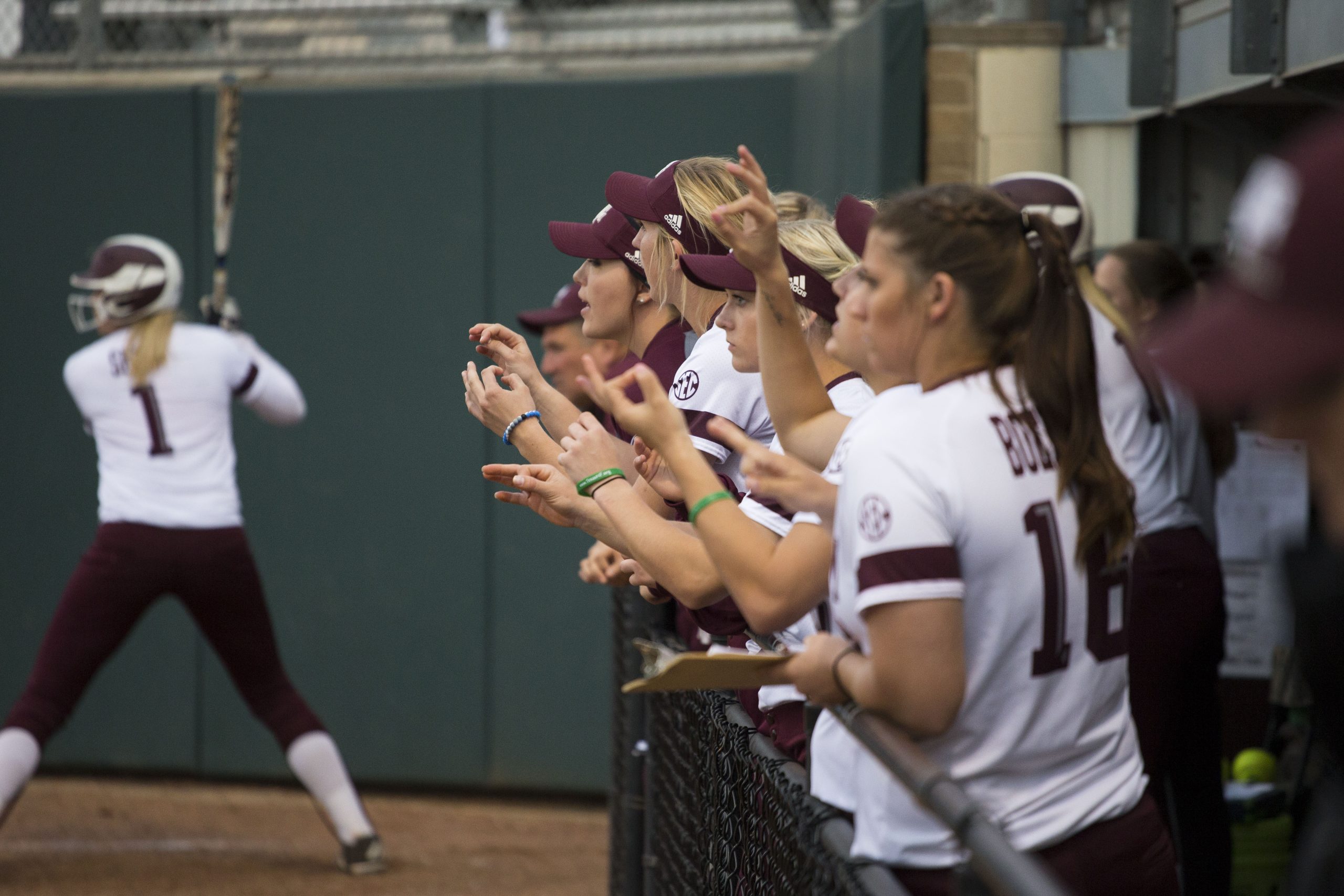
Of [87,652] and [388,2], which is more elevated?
[388,2]

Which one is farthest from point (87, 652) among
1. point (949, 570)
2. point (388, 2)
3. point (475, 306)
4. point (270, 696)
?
point (949, 570)

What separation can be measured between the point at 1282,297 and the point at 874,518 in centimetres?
58

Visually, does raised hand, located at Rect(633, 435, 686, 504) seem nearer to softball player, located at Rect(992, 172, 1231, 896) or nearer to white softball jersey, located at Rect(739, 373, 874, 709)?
white softball jersey, located at Rect(739, 373, 874, 709)

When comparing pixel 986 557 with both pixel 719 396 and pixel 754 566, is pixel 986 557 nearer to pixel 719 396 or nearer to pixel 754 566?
pixel 754 566

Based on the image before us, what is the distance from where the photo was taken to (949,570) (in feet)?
5.24

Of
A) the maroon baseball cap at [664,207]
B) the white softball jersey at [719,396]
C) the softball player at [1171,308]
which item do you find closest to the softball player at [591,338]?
the maroon baseball cap at [664,207]

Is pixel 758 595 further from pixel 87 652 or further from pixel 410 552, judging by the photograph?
pixel 410 552

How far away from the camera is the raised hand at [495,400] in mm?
2861

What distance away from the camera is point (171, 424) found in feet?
17.5

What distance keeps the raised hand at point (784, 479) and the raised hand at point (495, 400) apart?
1092 millimetres

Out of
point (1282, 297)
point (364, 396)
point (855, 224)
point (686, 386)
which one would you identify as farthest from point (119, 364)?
point (1282, 297)

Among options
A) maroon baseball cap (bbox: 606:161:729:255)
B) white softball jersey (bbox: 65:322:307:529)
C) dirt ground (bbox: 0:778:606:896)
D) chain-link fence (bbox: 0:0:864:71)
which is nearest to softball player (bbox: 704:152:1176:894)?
maroon baseball cap (bbox: 606:161:729:255)

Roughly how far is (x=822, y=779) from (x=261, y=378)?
158 inches

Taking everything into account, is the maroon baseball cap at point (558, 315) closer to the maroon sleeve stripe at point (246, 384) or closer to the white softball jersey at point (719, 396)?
the maroon sleeve stripe at point (246, 384)
